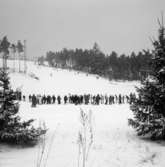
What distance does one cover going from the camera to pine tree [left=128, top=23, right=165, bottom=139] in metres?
9.45

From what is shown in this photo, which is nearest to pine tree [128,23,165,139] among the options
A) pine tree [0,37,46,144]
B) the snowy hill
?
pine tree [0,37,46,144]

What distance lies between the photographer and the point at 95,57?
77.9m

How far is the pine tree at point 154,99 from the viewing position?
31.0ft

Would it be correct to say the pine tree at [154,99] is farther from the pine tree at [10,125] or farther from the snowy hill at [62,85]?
the snowy hill at [62,85]

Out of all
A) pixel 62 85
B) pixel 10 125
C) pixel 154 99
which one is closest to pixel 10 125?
pixel 10 125

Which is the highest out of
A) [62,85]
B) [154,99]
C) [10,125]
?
[62,85]

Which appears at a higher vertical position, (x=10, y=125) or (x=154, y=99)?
(x=154, y=99)

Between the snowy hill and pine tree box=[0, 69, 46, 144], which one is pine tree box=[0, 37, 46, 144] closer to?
pine tree box=[0, 69, 46, 144]

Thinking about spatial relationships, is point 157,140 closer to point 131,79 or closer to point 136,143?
point 136,143

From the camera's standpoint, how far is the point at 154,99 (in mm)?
9719

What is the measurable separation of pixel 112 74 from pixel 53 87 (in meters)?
32.9

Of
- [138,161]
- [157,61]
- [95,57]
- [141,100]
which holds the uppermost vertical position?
[95,57]

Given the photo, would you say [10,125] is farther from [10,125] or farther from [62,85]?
[62,85]

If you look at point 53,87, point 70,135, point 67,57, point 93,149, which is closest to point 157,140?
point 93,149
